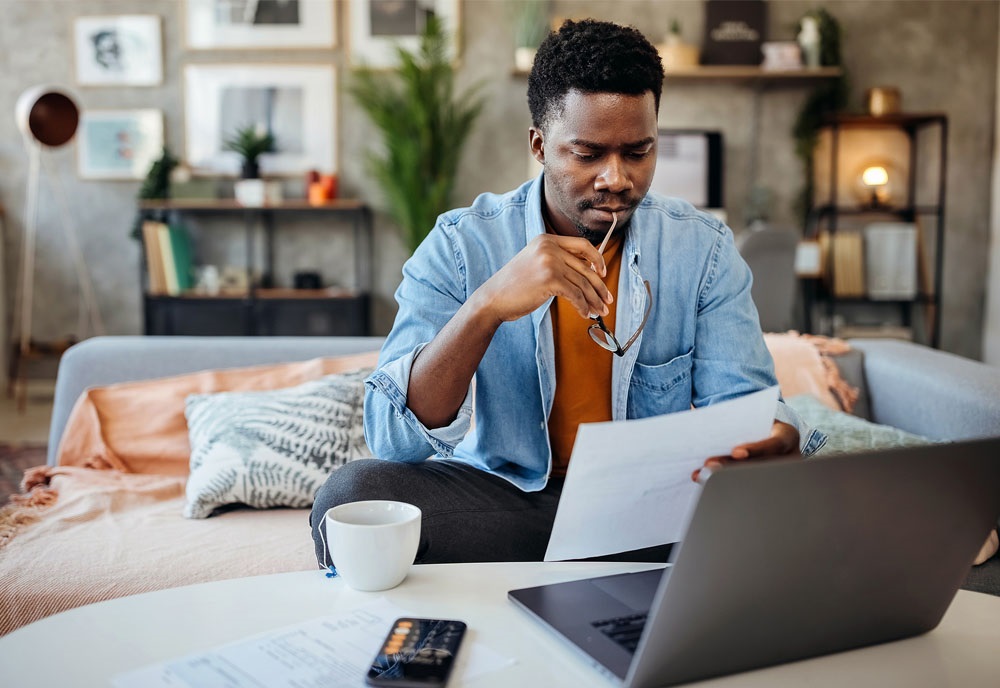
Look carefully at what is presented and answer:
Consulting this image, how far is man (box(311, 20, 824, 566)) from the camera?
1.23 meters

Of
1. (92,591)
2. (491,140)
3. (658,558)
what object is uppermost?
(491,140)

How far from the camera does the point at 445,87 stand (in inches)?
180

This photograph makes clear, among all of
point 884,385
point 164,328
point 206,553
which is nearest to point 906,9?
point 884,385

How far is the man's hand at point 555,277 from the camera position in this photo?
40.9 inches

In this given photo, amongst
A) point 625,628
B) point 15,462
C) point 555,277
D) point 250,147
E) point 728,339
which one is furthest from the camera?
point 250,147

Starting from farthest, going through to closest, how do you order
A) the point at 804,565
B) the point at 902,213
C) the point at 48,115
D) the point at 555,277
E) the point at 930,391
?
the point at 902,213 < the point at 48,115 < the point at 930,391 < the point at 555,277 < the point at 804,565

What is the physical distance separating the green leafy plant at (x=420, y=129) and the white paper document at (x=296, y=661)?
144 inches

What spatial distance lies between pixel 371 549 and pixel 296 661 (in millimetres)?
157

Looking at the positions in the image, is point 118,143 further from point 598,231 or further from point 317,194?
point 598,231

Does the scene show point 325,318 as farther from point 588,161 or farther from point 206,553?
point 588,161

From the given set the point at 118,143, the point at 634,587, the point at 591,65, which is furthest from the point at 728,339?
the point at 118,143

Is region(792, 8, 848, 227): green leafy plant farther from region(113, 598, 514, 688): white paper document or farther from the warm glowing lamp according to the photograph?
region(113, 598, 514, 688): white paper document

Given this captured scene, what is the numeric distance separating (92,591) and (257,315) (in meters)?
3.16

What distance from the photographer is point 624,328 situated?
4.46 ft
